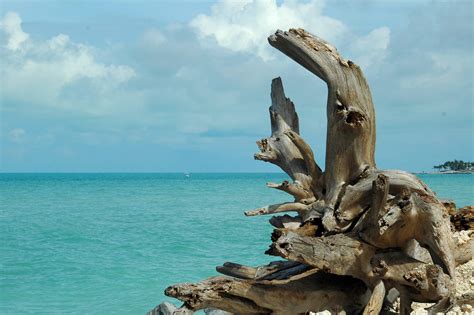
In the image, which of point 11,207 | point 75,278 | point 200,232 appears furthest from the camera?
point 11,207

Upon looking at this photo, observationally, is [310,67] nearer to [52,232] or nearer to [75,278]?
[75,278]

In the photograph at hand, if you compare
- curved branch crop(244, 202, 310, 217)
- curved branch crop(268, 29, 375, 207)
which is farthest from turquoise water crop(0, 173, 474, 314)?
curved branch crop(268, 29, 375, 207)

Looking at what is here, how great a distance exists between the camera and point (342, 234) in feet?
14.5

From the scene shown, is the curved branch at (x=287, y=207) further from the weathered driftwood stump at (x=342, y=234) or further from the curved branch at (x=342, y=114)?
the curved branch at (x=342, y=114)

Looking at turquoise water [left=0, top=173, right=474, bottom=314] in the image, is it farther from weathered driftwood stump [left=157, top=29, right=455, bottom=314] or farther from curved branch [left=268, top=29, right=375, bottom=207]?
curved branch [left=268, top=29, right=375, bottom=207]

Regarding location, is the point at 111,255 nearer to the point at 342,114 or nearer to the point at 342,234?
the point at 342,114

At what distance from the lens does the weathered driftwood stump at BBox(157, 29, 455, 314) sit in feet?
13.7

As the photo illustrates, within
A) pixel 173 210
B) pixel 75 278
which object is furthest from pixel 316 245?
pixel 173 210

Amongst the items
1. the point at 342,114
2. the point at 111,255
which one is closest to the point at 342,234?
the point at 342,114

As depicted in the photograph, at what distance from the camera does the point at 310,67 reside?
534cm

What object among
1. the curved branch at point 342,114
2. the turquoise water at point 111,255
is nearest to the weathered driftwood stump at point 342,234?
the curved branch at point 342,114

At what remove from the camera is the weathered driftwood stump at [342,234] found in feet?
13.7

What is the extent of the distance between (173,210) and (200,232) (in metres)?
9.88

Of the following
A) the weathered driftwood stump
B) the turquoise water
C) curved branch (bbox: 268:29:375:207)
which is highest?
curved branch (bbox: 268:29:375:207)
